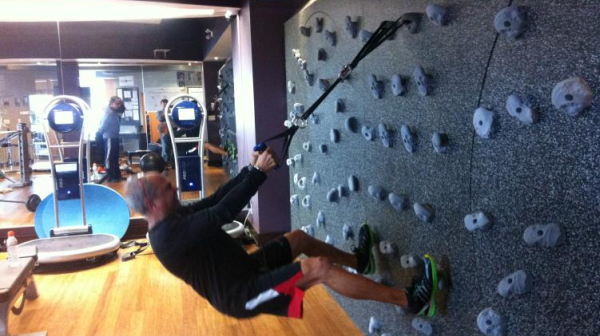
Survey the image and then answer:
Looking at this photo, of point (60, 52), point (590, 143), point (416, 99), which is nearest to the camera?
point (590, 143)

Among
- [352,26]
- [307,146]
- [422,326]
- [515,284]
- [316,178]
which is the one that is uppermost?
[352,26]

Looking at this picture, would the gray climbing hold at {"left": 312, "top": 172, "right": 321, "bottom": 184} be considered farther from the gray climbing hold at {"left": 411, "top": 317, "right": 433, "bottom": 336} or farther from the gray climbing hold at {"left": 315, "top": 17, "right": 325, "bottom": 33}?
the gray climbing hold at {"left": 411, "top": 317, "right": 433, "bottom": 336}

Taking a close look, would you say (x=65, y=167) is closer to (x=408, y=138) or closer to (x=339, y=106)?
(x=339, y=106)

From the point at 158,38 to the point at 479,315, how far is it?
18.8ft

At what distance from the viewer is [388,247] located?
2604 mm

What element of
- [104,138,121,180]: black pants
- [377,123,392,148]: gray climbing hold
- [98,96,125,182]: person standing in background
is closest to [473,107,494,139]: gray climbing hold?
[377,123,392,148]: gray climbing hold

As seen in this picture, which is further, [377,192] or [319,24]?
[319,24]

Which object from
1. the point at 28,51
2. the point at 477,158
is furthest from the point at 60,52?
the point at 477,158

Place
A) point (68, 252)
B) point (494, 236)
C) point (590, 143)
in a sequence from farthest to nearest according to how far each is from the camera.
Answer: point (68, 252), point (494, 236), point (590, 143)

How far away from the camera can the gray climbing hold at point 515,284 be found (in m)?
1.62

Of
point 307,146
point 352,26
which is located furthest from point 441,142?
point 307,146

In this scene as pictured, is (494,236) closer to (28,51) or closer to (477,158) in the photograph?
(477,158)

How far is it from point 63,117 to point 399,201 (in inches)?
153

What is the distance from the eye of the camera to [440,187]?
83.4 inches
